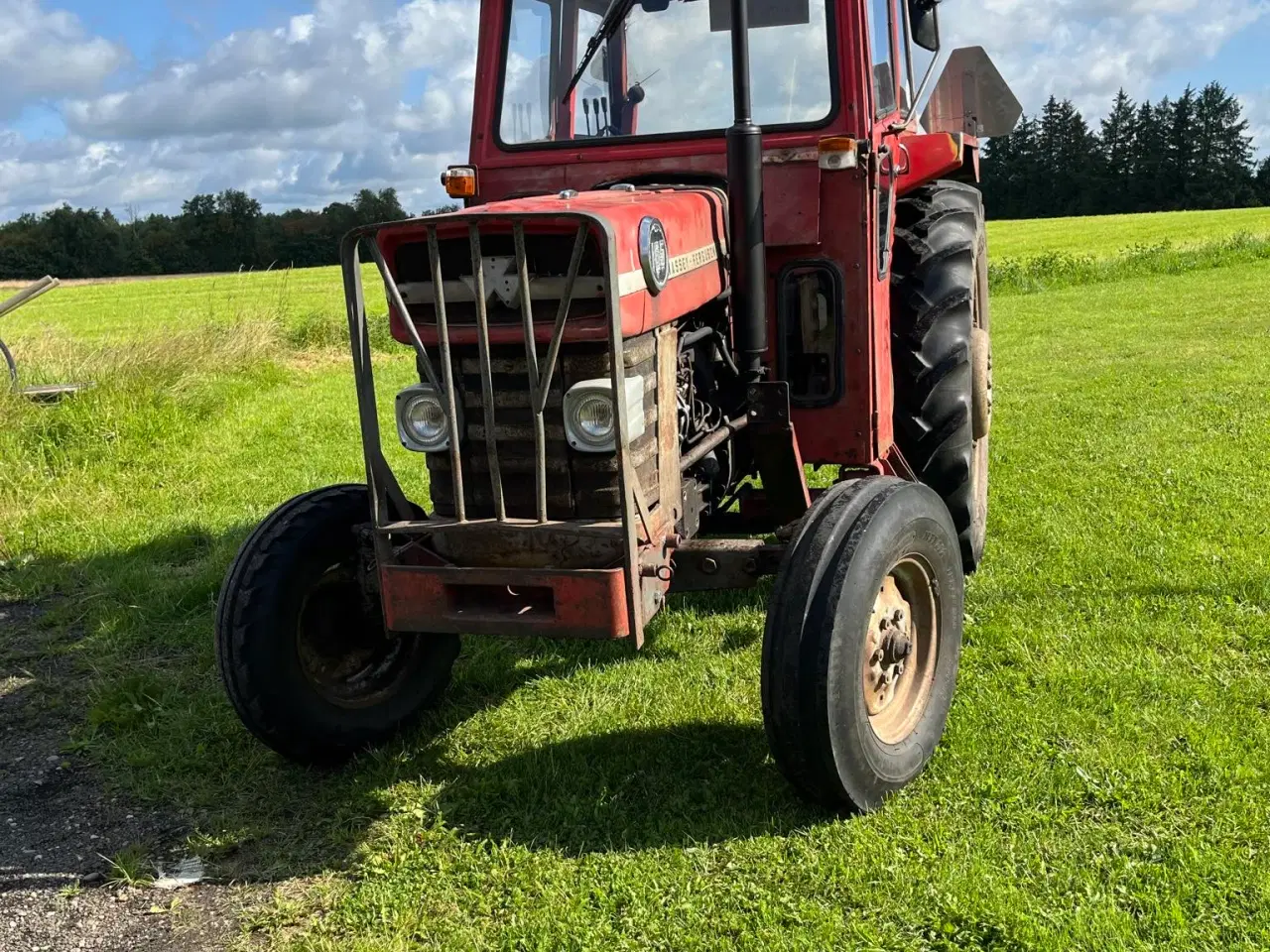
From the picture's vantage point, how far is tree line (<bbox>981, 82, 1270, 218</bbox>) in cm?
6462

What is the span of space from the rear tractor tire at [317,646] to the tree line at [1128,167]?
66931mm

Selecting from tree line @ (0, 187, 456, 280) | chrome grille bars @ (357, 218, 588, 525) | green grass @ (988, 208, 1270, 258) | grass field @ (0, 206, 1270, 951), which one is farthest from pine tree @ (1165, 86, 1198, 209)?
chrome grille bars @ (357, 218, 588, 525)

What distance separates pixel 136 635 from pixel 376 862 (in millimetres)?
2524

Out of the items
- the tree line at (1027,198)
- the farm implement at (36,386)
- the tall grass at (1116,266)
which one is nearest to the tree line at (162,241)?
the tree line at (1027,198)

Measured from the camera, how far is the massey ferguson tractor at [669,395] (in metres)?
2.96

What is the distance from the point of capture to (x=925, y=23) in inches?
172

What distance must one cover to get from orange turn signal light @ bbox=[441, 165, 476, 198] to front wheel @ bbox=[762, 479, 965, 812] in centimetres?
174

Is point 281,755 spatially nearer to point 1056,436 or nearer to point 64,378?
point 1056,436

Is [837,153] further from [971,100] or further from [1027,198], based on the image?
[1027,198]

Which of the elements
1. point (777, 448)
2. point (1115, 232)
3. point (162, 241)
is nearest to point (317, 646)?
point (777, 448)

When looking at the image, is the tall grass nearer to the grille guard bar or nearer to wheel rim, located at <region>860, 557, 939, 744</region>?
wheel rim, located at <region>860, 557, 939, 744</region>

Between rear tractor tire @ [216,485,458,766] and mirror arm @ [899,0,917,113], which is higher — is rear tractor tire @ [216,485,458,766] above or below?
below

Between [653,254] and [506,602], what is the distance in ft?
3.30

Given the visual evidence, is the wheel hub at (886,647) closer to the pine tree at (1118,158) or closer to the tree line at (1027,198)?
the tree line at (1027,198)
